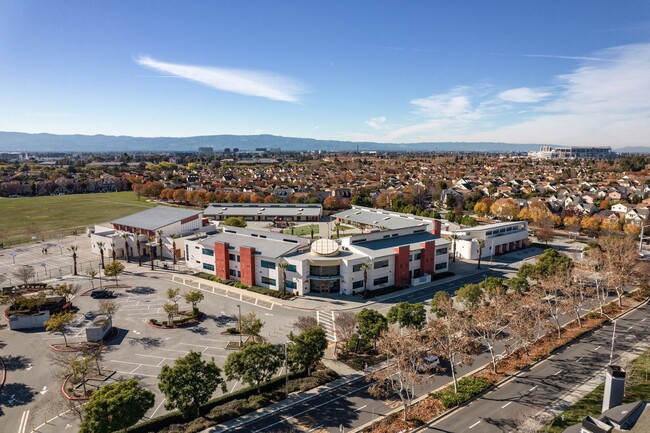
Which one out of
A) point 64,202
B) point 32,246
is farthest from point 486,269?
point 64,202

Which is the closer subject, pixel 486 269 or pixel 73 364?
pixel 73 364

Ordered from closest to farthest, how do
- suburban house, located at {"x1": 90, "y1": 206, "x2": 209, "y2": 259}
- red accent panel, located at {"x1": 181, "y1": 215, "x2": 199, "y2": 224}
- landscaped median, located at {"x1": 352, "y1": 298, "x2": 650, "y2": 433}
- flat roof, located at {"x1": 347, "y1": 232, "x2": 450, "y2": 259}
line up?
landscaped median, located at {"x1": 352, "y1": 298, "x2": 650, "y2": 433}, flat roof, located at {"x1": 347, "y1": 232, "x2": 450, "y2": 259}, suburban house, located at {"x1": 90, "y1": 206, "x2": 209, "y2": 259}, red accent panel, located at {"x1": 181, "y1": 215, "x2": 199, "y2": 224}

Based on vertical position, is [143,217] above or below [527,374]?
above

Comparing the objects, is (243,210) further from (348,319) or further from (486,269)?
(348,319)

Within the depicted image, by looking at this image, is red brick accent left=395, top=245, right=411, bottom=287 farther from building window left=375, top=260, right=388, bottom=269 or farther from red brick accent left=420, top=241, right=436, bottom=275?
red brick accent left=420, top=241, right=436, bottom=275

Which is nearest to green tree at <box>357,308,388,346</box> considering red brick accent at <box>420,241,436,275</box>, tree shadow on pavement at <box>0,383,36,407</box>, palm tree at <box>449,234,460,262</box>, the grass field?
red brick accent at <box>420,241,436,275</box>

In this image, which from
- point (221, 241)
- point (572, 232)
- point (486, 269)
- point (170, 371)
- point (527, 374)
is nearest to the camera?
A: point (170, 371)

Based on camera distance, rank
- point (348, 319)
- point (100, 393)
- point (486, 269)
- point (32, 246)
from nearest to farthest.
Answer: point (100, 393) < point (348, 319) < point (486, 269) < point (32, 246)
